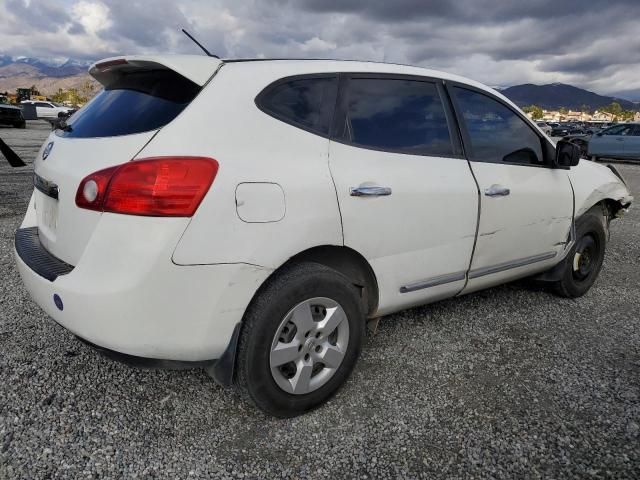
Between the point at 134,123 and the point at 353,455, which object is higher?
the point at 134,123

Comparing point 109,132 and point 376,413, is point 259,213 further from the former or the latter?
point 376,413

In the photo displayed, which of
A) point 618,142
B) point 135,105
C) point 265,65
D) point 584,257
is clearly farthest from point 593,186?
point 618,142

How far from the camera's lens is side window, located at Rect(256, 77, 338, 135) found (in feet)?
7.42

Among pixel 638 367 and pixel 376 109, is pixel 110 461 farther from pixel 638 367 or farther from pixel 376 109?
pixel 638 367

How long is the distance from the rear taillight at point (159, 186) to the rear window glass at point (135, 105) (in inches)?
9.4

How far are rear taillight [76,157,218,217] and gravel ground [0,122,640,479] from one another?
3.47 ft

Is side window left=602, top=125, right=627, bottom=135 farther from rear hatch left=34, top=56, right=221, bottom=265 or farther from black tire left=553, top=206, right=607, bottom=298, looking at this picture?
rear hatch left=34, top=56, right=221, bottom=265

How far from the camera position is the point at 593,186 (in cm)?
393

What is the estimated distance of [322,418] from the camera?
8.00 ft

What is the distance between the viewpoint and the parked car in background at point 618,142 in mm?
17719

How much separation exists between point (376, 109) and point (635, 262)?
14.1 feet

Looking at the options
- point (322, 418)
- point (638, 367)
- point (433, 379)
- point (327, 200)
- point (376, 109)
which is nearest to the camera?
point (327, 200)

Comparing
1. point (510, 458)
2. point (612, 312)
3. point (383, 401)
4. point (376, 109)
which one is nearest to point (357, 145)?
point (376, 109)

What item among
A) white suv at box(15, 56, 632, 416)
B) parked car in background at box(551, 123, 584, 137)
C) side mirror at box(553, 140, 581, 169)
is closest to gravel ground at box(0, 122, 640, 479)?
white suv at box(15, 56, 632, 416)
